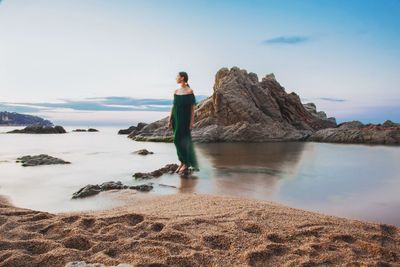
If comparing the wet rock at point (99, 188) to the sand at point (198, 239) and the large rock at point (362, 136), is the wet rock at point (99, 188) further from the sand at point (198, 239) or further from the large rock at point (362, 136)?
the large rock at point (362, 136)

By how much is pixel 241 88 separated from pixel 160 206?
23806mm

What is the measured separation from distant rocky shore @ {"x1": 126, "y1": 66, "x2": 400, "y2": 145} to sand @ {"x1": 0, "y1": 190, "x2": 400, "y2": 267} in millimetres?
17481

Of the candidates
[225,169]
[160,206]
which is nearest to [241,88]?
[225,169]

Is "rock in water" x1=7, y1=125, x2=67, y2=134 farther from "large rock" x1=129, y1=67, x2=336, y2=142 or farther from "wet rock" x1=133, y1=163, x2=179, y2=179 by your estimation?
"wet rock" x1=133, y1=163, x2=179, y2=179

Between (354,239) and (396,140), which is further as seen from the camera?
(396,140)

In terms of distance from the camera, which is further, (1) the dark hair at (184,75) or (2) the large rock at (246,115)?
(2) the large rock at (246,115)

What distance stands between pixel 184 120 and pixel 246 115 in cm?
1798

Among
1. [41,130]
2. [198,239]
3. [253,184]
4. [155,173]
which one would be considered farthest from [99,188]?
[41,130]

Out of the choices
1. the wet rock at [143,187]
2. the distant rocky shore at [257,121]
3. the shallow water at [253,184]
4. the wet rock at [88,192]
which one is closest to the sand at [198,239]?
the shallow water at [253,184]

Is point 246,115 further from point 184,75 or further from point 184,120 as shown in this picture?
point 184,75

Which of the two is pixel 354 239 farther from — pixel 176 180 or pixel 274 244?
pixel 176 180

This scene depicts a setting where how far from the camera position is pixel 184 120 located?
802 cm

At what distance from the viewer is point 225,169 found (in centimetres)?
902

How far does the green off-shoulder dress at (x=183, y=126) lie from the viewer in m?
7.84
